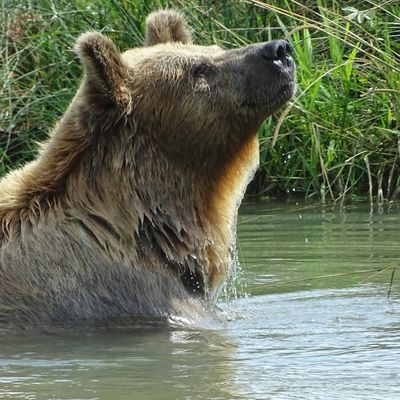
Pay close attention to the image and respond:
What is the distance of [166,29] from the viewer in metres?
6.40

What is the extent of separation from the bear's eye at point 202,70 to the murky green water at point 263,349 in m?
1.15

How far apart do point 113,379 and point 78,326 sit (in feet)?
3.11

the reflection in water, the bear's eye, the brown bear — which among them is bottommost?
the reflection in water

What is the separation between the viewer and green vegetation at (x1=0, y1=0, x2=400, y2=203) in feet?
31.6

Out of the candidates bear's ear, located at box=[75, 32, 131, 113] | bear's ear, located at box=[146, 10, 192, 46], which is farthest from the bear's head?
bear's ear, located at box=[146, 10, 192, 46]

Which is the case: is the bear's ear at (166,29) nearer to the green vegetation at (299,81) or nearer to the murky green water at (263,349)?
the murky green water at (263,349)

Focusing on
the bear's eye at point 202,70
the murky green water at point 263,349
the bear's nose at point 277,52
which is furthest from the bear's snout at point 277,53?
the murky green water at point 263,349

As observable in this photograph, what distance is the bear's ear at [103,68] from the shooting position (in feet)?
18.6

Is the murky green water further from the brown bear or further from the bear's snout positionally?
the bear's snout

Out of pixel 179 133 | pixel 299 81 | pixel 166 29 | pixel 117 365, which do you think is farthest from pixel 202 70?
pixel 299 81

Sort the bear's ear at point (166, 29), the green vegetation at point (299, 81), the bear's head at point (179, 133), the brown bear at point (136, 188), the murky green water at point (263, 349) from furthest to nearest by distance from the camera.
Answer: the green vegetation at point (299, 81) < the bear's ear at point (166, 29) < the bear's head at point (179, 133) < the brown bear at point (136, 188) < the murky green water at point (263, 349)

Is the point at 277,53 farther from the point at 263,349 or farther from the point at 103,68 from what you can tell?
the point at 263,349

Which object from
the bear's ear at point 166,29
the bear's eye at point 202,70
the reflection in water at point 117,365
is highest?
the bear's ear at point 166,29

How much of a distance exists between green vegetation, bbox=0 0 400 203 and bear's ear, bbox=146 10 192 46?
276 centimetres
